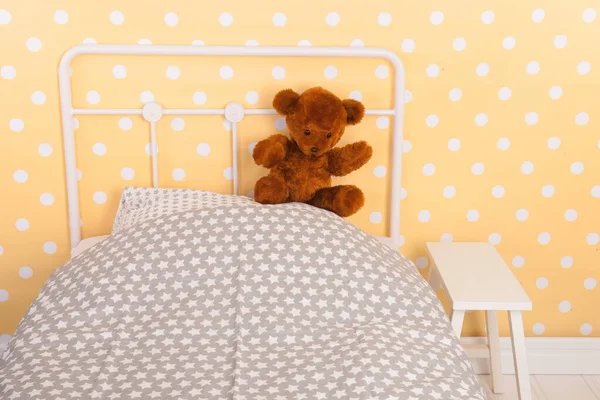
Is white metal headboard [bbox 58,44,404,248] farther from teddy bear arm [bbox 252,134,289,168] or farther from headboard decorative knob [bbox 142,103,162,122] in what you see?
teddy bear arm [bbox 252,134,289,168]

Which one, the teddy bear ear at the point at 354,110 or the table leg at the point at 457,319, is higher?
the teddy bear ear at the point at 354,110

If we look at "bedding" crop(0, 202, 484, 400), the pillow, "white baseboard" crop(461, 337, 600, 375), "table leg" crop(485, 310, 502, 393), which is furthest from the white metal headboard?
"white baseboard" crop(461, 337, 600, 375)

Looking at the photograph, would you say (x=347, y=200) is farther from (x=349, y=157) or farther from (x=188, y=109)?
(x=188, y=109)

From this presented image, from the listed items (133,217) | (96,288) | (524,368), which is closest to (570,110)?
(524,368)

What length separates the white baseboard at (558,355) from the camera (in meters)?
2.40

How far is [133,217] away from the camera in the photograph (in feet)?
6.48

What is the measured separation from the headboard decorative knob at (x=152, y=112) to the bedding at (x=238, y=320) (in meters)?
0.40

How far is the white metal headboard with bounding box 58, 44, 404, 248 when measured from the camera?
2025 millimetres

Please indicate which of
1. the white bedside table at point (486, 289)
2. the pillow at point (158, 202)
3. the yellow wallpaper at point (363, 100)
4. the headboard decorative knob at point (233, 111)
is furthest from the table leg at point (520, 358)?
the headboard decorative knob at point (233, 111)

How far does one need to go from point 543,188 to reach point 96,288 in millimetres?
1449

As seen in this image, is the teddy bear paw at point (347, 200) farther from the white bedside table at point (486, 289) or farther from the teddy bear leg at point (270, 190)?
the white bedside table at point (486, 289)

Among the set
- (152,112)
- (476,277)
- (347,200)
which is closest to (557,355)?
(476,277)

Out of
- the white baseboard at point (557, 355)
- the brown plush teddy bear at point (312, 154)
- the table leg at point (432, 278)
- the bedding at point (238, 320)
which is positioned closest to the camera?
the bedding at point (238, 320)

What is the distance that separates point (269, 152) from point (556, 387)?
4.16 feet
